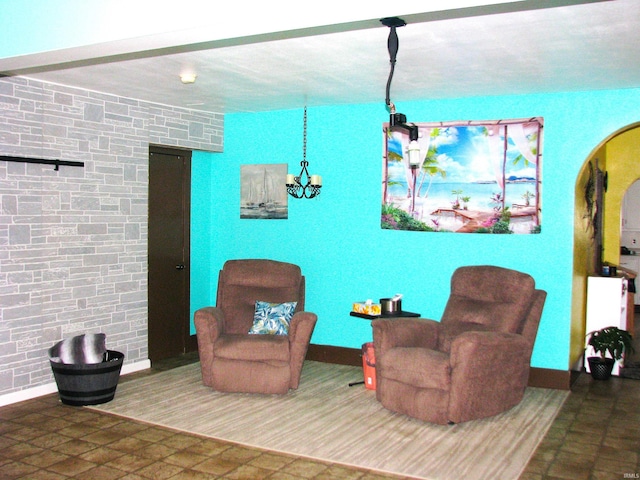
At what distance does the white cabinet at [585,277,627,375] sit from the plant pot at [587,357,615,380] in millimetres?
144

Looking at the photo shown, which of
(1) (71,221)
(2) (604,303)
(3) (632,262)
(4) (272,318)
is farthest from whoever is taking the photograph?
(3) (632,262)

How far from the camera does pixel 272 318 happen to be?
18.2 feet

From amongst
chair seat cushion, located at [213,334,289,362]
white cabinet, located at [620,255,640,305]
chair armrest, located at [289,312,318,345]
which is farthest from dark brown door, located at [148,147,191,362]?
white cabinet, located at [620,255,640,305]

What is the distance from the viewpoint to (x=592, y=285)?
599 cm

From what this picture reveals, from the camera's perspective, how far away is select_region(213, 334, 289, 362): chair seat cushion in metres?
5.13

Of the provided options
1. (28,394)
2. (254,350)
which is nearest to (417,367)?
(254,350)

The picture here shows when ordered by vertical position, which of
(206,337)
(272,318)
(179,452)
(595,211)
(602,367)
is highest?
(595,211)

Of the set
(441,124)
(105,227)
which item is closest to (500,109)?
(441,124)

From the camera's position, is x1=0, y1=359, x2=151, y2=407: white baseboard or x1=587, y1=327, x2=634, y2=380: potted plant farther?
x1=587, y1=327, x2=634, y2=380: potted plant

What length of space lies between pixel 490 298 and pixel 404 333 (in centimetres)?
72

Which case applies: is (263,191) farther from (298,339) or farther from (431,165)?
(298,339)

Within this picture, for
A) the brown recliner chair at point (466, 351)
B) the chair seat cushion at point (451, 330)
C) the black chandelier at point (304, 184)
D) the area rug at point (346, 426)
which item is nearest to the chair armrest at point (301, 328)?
the area rug at point (346, 426)

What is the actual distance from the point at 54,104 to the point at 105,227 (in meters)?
1.09

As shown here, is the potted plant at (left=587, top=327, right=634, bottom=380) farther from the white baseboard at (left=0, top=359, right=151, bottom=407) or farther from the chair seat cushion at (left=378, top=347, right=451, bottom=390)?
the white baseboard at (left=0, top=359, right=151, bottom=407)
